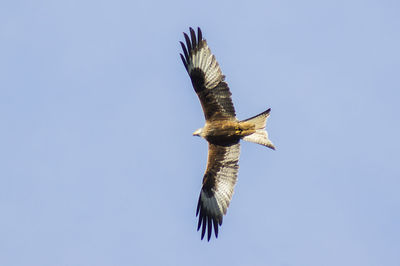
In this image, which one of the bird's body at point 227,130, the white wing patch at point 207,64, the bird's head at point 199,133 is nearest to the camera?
the white wing patch at point 207,64

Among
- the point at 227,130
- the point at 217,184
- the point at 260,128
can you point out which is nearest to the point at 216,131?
the point at 227,130

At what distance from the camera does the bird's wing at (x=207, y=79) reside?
41.9 feet

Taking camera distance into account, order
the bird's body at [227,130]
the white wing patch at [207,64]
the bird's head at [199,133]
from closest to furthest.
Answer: the white wing patch at [207,64] → the bird's body at [227,130] → the bird's head at [199,133]

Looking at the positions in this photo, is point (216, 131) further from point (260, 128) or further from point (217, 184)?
point (217, 184)

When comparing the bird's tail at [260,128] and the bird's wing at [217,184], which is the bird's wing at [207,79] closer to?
the bird's tail at [260,128]

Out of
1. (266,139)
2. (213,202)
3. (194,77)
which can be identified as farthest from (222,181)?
(194,77)

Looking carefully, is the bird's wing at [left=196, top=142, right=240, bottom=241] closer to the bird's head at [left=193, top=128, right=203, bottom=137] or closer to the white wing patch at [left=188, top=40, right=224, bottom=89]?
the bird's head at [left=193, top=128, right=203, bottom=137]

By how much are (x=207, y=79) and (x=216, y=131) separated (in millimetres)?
1038

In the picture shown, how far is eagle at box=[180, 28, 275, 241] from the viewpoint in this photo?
1280 cm

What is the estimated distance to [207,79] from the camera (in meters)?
12.8

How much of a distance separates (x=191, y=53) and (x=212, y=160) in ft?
7.27

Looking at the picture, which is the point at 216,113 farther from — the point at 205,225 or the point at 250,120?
the point at 205,225

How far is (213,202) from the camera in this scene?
1345 centimetres

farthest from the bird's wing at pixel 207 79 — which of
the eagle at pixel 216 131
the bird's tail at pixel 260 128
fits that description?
the bird's tail at pixel 260 128
